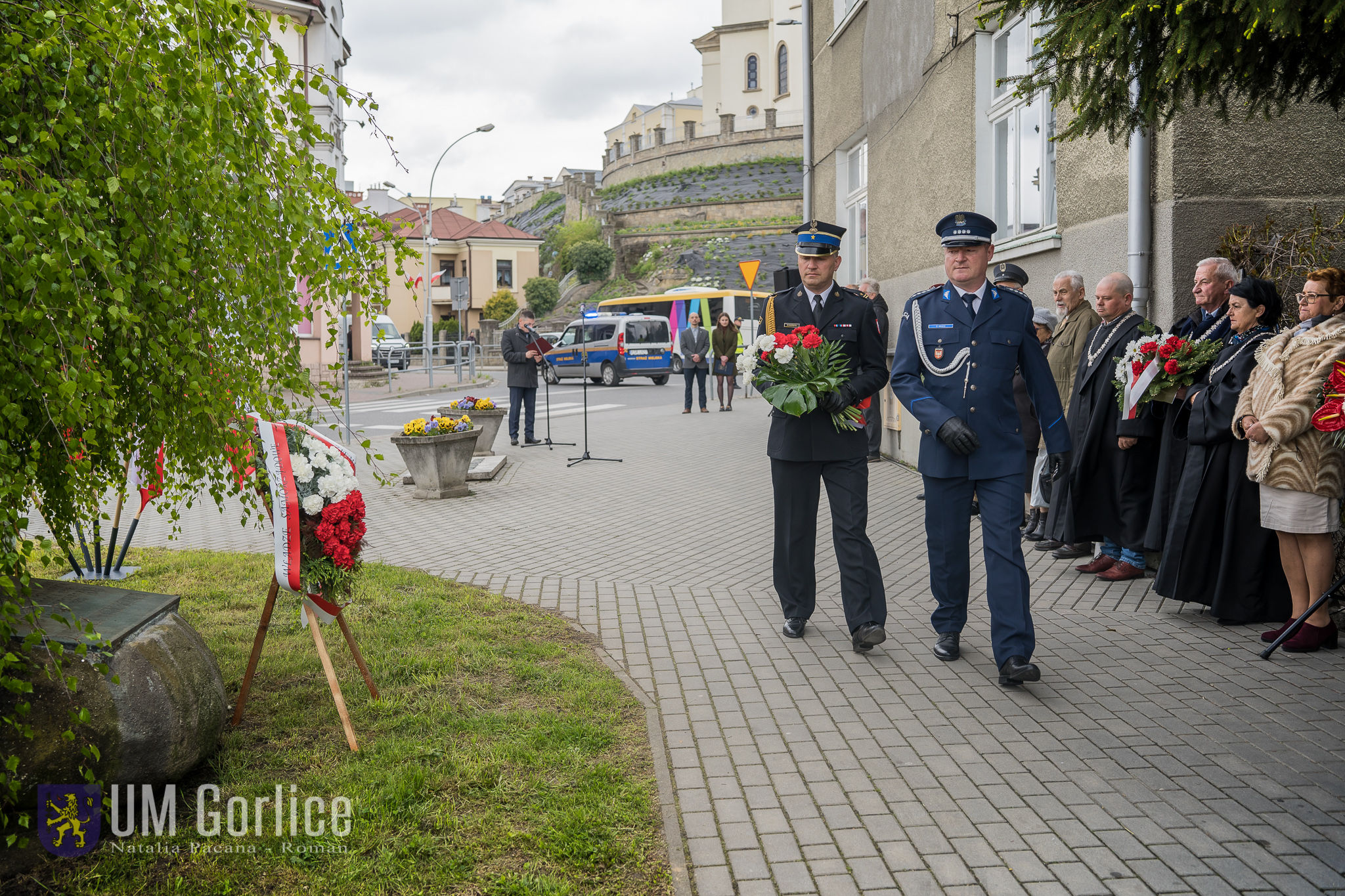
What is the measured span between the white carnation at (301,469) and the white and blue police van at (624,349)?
96.6 feet

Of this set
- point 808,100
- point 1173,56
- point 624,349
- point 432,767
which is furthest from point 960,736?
point 624,349

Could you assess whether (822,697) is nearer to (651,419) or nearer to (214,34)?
(214,34)

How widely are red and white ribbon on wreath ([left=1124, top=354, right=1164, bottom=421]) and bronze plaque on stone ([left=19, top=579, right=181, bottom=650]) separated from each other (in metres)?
5.58

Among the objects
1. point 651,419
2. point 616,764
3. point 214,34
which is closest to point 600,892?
point 616,764

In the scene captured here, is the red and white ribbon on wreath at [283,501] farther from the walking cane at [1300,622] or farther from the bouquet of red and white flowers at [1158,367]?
the bouquet of red and white flowers at [1158,367]

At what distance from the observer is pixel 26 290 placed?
2.54m

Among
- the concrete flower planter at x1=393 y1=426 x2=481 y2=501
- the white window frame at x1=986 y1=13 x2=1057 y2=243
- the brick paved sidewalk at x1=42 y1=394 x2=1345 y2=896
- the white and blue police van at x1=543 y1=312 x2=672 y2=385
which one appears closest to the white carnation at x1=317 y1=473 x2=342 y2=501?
the brick paved sidewalk at x1=42 y1=394 x2=1345 y2=896

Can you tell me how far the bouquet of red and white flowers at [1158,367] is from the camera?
646 centimetres

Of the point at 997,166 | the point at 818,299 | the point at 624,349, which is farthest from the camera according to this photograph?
the point at 624,349

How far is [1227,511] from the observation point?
613 cm

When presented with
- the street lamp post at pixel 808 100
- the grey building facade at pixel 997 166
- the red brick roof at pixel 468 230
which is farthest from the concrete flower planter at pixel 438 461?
the red brick roof at pixel 468 230

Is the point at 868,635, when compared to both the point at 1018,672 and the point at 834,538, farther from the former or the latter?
the point at 1018,672

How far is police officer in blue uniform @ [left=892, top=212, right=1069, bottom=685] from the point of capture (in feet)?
17.2

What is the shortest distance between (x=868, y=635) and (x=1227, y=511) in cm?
227
